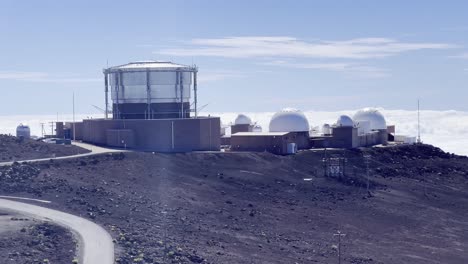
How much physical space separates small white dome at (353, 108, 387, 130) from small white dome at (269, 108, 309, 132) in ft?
34.0

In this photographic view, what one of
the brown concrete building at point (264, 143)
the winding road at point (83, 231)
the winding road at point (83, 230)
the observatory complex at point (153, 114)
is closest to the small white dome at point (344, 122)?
the brown concrete building at point (264, 143)

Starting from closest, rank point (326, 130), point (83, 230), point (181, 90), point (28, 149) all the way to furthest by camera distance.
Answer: point (83, 230)
point (28, 149)
point (181, 90)
point (326, 130)

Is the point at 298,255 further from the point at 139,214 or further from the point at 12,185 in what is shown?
the point at 12,185

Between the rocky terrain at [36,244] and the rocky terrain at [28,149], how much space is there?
59.7ft

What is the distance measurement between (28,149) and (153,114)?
35.1 ft

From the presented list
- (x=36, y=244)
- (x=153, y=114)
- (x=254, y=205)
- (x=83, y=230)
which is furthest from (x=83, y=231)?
(x=153, y=114)

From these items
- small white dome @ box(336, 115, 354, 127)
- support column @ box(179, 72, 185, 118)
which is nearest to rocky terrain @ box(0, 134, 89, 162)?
support column @ box(179, 72, 185, 118)

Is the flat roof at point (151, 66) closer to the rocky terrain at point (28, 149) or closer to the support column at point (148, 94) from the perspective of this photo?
the support column at point (148, 94)

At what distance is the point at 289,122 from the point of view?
65.1 metres

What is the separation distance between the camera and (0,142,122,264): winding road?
90.9ft

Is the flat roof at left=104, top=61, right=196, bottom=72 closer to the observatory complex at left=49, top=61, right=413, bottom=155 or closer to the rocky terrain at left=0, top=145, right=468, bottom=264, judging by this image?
the observatory complex at left=49, top=61, right=413, bottom=155

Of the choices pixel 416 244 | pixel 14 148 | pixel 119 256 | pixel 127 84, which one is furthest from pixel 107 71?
pixel 119 256

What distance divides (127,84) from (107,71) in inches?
97.9

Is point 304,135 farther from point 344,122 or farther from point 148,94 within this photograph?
point 148,94
